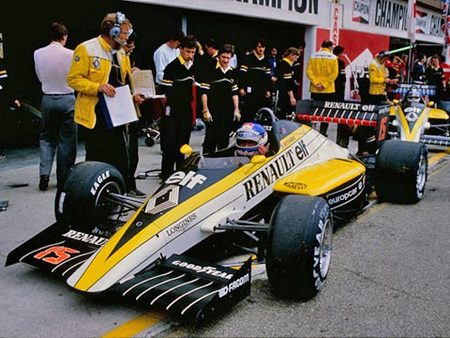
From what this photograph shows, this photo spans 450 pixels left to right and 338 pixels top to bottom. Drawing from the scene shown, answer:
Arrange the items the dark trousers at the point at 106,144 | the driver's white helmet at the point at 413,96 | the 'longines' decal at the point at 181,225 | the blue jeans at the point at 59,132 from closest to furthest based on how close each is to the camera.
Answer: the 'longines' decal at the point at 181,225
the dark trousers at the point at 106,144
the blue jeans at the point at 59,132
the driver's white helmet at the point at 413,96

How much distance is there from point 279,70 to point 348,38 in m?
7.57

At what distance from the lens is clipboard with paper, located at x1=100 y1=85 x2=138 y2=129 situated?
5683 mm

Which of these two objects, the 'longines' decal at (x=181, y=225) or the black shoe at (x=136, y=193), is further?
Result: the black shoe at (x=136, y=193)

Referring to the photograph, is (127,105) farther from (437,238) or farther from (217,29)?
(217,29)

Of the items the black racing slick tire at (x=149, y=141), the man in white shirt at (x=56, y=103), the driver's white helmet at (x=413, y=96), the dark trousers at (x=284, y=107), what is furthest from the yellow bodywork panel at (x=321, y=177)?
the dark trousers at (x=284, y=107)

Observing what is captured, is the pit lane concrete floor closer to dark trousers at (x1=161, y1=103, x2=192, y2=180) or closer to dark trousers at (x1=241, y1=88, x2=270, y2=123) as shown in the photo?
dark trousers at (x1=161, y1=103, x2=192, y2=180)

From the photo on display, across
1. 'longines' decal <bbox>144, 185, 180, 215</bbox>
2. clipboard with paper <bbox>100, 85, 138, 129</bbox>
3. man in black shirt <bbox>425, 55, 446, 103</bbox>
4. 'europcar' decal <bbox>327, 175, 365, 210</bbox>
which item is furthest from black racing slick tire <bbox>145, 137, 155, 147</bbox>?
man in black shirt <bbox>425, 55, 446, 103</bbox>

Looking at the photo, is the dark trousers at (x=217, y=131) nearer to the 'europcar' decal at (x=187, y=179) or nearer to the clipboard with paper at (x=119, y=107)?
the clipboard with paper at (x=119, y=107)

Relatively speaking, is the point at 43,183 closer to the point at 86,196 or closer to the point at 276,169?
the point at 86,196

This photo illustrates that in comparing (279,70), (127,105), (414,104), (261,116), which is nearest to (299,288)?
(261,116)

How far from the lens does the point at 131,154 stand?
634 cm

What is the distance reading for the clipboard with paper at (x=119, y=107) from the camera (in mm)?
5683

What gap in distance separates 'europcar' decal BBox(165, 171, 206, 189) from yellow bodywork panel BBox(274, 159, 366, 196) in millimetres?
722

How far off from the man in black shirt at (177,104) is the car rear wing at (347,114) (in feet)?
5.70
